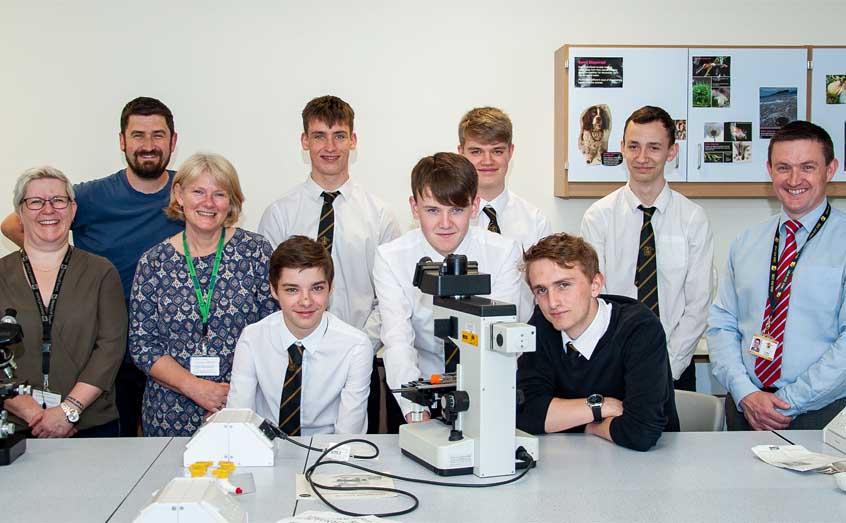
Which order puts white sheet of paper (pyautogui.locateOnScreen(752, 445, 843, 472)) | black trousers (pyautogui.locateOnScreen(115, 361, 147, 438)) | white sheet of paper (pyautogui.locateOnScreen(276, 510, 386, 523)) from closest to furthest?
white sheet of paper (pyautogui.locateOnScreen(276, 510, 386, 523)) → white sheet of paper (pyautogui.locateOnScreen(752, 445, 843, 472)) → black trousers (pyautogui.locateOnScreen(115, 361, 147, 438))

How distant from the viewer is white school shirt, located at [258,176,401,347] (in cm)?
373

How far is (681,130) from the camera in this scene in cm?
443

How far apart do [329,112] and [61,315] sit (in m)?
1.41

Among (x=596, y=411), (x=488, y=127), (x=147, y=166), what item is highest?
(x=488, y=127)

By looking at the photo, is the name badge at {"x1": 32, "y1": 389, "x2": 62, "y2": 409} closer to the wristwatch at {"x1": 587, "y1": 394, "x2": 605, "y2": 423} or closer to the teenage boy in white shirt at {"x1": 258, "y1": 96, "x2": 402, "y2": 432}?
the teenage boy in white shirt at {"x1": 258, "y1": 96, "x2": 402, "y2": 432}

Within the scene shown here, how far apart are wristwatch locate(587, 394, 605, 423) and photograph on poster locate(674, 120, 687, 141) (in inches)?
93.4

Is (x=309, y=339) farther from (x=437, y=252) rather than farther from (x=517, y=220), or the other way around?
(x=517, y=220)

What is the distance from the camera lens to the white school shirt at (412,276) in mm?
2984

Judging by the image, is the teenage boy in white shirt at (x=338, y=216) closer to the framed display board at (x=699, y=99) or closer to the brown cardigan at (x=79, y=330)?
the brown cardigan at (x=79, y=330)


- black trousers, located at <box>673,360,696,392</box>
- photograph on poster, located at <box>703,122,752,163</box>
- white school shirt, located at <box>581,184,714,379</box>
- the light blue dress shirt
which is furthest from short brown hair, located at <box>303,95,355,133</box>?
photograph on poster, located at <box>703,122,752,163</box>

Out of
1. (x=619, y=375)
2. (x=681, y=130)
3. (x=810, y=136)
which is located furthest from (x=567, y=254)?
(x=681, y=130)

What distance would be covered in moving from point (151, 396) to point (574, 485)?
5.78 feet

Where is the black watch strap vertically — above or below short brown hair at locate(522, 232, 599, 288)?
below

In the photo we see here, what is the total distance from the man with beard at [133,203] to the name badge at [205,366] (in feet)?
2.28
